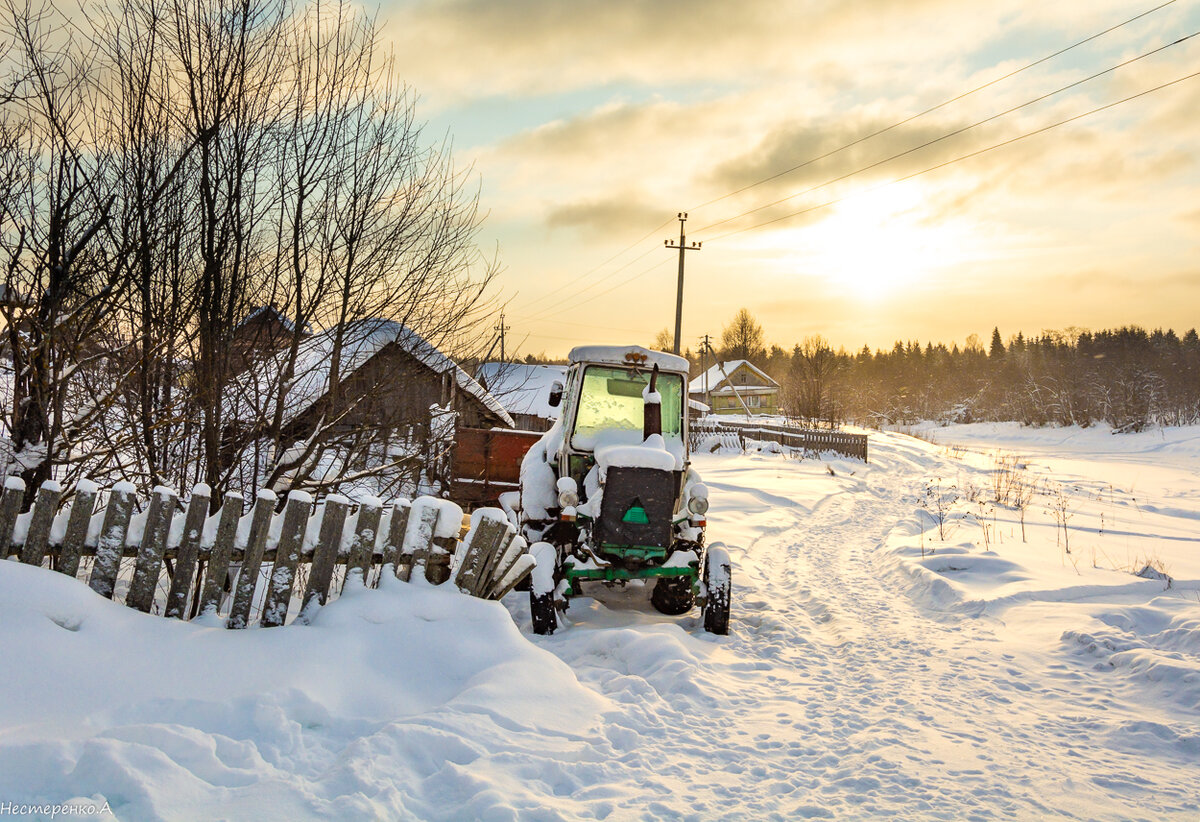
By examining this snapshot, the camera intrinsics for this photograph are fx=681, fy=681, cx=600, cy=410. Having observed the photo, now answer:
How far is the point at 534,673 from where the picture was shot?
160 inches

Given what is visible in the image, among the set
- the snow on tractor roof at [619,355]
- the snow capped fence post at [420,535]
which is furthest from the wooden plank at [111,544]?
the snow on tractor roof at [619,355]

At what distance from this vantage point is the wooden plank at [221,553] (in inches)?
160

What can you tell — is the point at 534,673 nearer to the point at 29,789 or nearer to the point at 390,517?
the point at 390,517

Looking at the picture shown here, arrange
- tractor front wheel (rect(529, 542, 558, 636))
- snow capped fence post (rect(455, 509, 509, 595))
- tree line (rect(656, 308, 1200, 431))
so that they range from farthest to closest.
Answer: tree line (rect(656, 308, 1200, 431))
tractor front wheel (rect(529, 542, 558, 636))
snow capped fence post (rect(455, 509, 509, 595))

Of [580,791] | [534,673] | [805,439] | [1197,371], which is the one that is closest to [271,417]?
[534,673]

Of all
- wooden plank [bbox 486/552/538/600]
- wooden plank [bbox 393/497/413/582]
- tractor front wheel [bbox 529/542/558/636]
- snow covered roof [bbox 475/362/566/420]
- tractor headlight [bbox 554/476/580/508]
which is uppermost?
snow covered roof [bbox 475/362/566/420]

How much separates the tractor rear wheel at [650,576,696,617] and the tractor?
0.01 meters

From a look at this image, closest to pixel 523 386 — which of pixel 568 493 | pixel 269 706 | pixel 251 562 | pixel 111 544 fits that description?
pixel 568 493

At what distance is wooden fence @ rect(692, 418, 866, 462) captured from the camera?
2544cm

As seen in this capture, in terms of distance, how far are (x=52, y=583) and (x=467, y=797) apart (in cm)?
247

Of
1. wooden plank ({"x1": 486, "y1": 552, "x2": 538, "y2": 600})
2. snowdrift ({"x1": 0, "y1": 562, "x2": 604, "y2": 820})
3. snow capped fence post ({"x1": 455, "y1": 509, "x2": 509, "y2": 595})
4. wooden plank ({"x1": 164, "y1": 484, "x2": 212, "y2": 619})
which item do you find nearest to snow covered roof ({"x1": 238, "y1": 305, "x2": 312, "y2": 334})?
wooden plank ({"x1": 164, "y1": 484, "x2": 212, "y2": 619})

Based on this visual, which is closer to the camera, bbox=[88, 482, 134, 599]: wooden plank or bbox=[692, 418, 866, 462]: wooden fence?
bbox=[88, 482, 134, 599]: wooden plank

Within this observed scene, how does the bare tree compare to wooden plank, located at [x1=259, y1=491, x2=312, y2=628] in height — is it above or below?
above

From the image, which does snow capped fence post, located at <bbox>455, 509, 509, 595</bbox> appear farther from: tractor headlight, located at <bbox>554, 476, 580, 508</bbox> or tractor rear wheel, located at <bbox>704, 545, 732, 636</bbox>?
tractor rear wheel, located at <bbox>704, 545, 732, 636</bbox>
